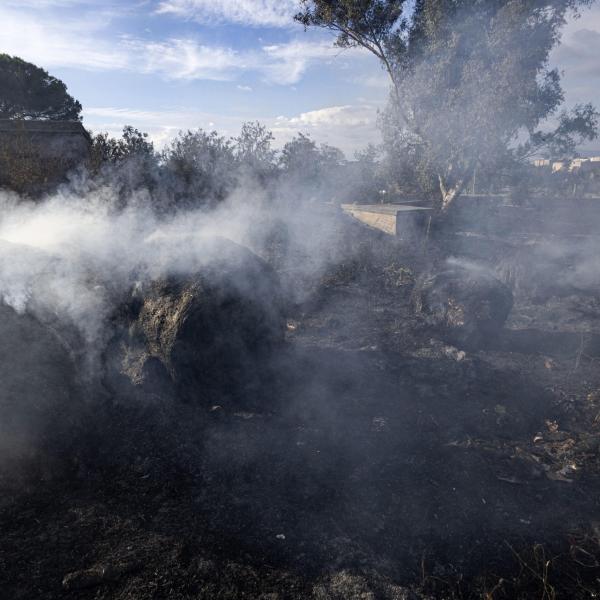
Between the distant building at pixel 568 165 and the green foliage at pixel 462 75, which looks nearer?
the green foliage at pixel 462 75

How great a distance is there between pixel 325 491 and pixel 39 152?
12923 millimetres

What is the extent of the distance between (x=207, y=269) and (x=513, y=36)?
12.5m

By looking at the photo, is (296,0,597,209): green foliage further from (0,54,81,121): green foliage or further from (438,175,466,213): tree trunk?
(0,54,81,121): green foliage

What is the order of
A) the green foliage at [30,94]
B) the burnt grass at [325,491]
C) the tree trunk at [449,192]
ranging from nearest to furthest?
the burnt grass at [325,491]
the tree trunk at [449,192]
the green foliage at [30,94]

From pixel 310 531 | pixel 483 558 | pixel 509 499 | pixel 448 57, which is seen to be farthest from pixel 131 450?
pixel 448 57

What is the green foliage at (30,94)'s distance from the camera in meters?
18.9

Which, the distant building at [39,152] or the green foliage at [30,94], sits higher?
the green foliage at [30,94]

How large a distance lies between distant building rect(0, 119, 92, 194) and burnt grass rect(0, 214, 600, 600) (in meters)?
8.03

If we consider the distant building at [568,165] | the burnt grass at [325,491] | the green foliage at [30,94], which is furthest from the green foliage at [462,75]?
the green foliage at [30,94]

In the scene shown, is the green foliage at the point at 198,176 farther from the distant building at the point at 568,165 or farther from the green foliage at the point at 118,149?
the distant building at the point at 568,165

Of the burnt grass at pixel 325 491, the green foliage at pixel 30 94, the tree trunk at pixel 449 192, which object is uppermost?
the green foliage at pixel 30 94

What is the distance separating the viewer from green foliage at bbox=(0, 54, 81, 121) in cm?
1891

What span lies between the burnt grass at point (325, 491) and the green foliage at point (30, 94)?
20.7 m

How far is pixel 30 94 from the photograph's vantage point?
64.8 feet
